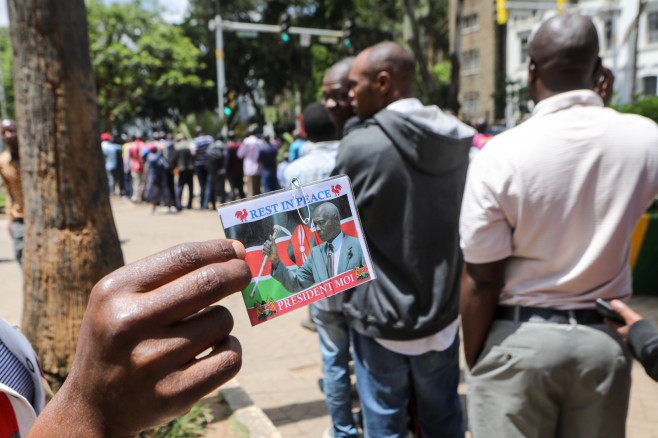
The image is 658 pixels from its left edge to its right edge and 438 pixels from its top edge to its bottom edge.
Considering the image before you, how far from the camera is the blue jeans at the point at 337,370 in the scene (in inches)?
124

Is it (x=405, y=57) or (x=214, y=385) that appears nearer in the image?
(x=214, y=385)

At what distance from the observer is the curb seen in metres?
3.25

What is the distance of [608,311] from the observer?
68.5 inches

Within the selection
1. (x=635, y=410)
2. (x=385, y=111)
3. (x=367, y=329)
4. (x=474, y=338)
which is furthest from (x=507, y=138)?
(x=635, y=410)

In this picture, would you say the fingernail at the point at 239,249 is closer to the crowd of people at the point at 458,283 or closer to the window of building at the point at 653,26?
the crowd of people at the point at 458,283

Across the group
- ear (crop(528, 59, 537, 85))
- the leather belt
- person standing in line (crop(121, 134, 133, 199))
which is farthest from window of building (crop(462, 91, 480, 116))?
the leather belt

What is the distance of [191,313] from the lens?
83 cm

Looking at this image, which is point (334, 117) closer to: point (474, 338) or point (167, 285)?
point (474, 338)

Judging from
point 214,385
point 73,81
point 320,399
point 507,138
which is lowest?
point 320,399

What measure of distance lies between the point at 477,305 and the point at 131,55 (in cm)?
3669

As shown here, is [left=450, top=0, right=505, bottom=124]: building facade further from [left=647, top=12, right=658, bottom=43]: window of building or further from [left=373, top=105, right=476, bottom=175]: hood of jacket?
[left=373, top=105, right=476, bottom=175]: hood of jacket

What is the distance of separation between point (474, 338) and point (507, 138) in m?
0.71

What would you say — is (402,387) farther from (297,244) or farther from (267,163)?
(267,163)

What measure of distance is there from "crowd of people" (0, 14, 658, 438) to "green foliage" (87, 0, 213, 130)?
34.6 metres
